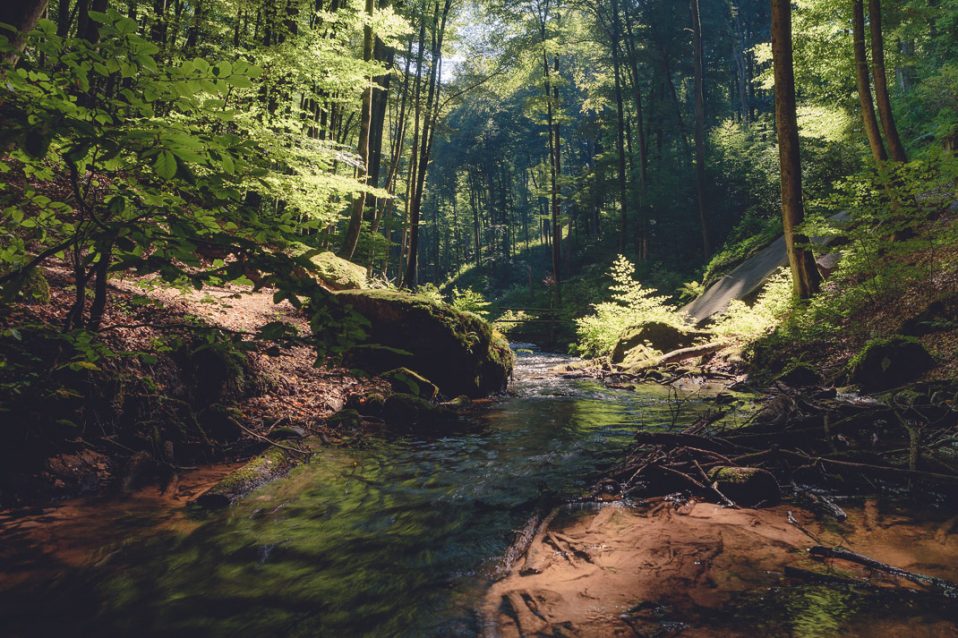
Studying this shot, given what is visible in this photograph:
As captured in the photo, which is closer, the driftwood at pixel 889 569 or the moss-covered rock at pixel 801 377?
the driftwood at pixel 889 569

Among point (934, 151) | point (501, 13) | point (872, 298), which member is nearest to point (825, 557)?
point (934, 151)

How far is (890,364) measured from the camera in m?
6.61

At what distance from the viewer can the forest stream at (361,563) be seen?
2.37 metres

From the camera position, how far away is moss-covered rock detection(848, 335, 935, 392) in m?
6.43

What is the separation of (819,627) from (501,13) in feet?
81.1

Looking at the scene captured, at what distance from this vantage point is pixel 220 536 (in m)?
3.39

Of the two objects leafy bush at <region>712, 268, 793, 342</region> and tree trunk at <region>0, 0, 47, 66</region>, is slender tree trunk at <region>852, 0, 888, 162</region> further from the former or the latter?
tree trunk at <region>0, 0, 47, 66</region>

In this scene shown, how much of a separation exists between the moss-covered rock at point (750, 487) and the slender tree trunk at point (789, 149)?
7458mm

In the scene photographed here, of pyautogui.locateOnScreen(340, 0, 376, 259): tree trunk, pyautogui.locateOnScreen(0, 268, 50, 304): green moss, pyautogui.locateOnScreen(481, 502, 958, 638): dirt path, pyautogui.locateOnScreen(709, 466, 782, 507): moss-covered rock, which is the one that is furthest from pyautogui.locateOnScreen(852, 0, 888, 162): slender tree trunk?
pyautogui.locateOnScreen(0, 268, 50, 304): green moss

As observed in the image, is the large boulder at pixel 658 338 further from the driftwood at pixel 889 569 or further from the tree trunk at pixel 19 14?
the tree trunk at pixel 19 14

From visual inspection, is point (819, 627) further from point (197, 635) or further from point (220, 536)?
point (220, 536)

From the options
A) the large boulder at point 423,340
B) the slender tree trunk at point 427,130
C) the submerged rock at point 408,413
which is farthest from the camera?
the slender tree trunk at point 427,130

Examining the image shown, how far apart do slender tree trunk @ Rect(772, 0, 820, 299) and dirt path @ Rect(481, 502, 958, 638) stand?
7797mm

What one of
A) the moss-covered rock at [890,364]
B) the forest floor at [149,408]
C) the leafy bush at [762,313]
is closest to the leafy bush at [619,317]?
the leafy bush at [762,313]
